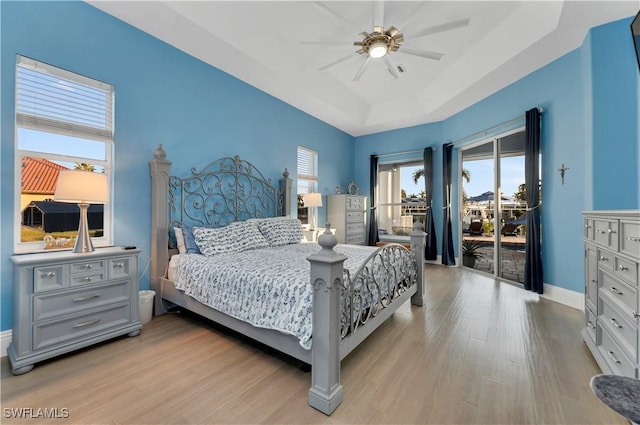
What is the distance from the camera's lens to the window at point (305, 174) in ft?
17.2

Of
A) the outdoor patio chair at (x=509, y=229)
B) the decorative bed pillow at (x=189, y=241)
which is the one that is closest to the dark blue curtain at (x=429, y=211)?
the outdoor patio chair at (x=509, y=229)

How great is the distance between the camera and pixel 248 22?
3115 millimetres

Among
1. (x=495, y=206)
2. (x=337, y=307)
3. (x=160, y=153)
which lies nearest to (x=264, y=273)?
(x=337, y=307)

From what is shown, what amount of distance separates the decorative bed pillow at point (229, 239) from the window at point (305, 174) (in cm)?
184

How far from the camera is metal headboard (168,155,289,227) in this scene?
3246 mm

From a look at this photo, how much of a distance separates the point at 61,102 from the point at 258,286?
2482 mm

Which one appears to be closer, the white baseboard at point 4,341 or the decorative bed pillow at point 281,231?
the white baseboard at point 4,341

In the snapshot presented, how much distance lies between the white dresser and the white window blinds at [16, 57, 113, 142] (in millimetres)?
3929

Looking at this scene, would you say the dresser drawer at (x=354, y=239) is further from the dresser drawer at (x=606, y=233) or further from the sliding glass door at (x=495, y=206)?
the dresser drawer at (x=606, y=233)

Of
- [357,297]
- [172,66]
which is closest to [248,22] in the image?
[172,66]

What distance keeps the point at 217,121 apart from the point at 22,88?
1.79m

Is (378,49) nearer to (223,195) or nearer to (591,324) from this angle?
(223,195)

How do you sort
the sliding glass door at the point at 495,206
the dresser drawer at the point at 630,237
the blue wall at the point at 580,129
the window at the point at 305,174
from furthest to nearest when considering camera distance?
the window at the point at 305,174
the sliding glass door at the point at 495,206
the blue wall at the point at 580,129
the dresser drawer at the point at 630,237

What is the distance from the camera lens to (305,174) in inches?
213
